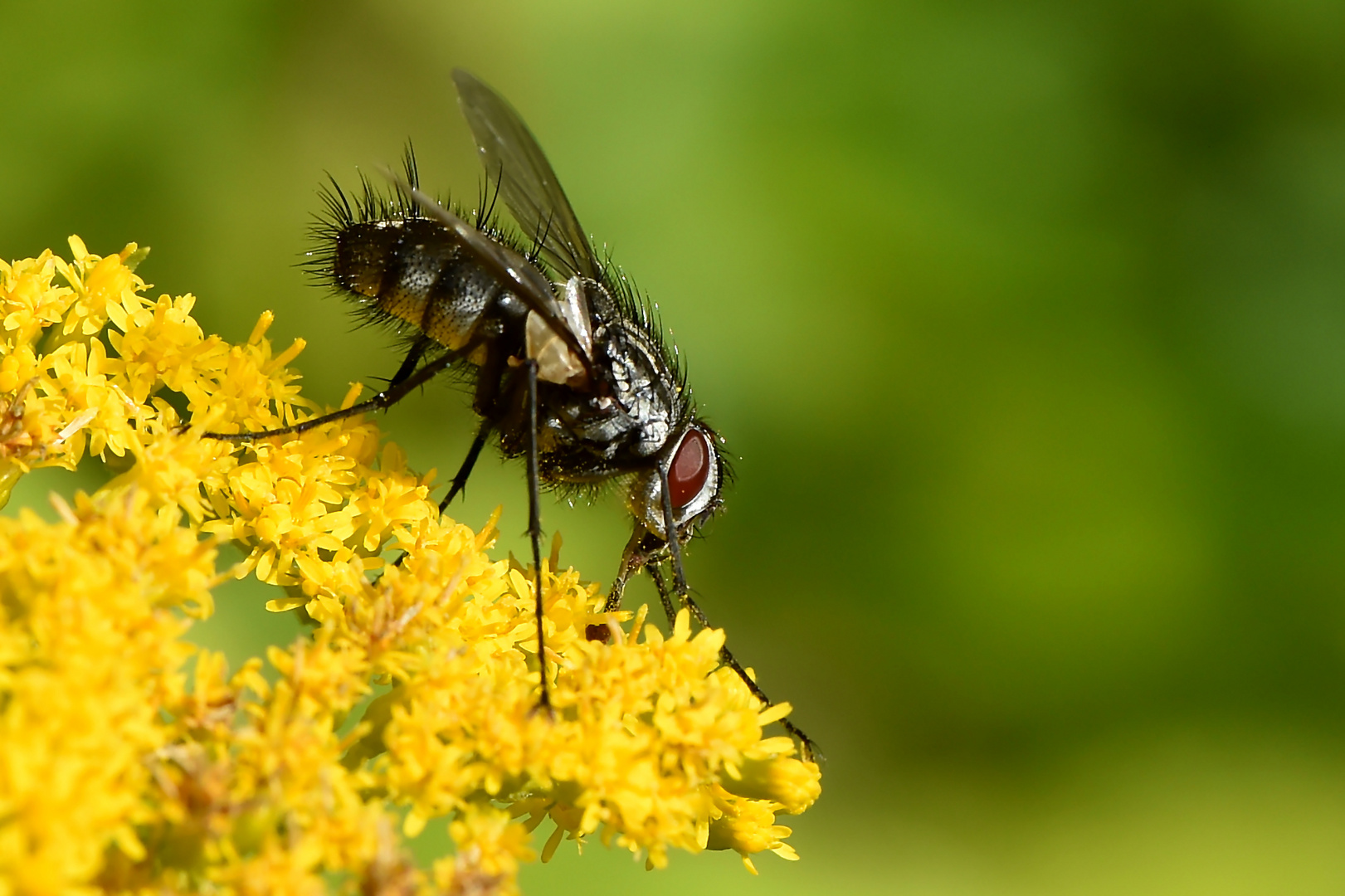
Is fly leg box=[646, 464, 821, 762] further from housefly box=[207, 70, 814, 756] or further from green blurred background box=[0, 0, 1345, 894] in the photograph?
green blurred background box=[0, 0, 1345, 894]

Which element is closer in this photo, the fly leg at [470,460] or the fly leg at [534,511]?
the fly leg at [534,511]

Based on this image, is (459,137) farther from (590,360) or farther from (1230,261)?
(1230,261)

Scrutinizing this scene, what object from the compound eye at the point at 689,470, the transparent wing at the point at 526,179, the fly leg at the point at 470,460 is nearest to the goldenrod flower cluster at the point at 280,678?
the fly leg at the point at 470,460

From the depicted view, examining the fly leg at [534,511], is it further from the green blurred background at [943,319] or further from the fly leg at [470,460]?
the green blurred background at [943,319]

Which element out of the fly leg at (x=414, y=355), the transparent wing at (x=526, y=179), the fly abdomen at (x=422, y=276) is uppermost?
the transparent wing at (x=526, y=179)

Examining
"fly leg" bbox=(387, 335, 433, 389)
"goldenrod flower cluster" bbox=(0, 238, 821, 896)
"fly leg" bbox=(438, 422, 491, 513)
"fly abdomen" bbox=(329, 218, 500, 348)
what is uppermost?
"fly abdomen" bbox=(329, 218, 500, 348)

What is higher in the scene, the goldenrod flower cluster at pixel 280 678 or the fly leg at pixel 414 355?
the fly leg at pixel 414 355

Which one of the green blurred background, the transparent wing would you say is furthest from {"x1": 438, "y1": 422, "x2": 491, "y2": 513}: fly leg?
the green blurred background
